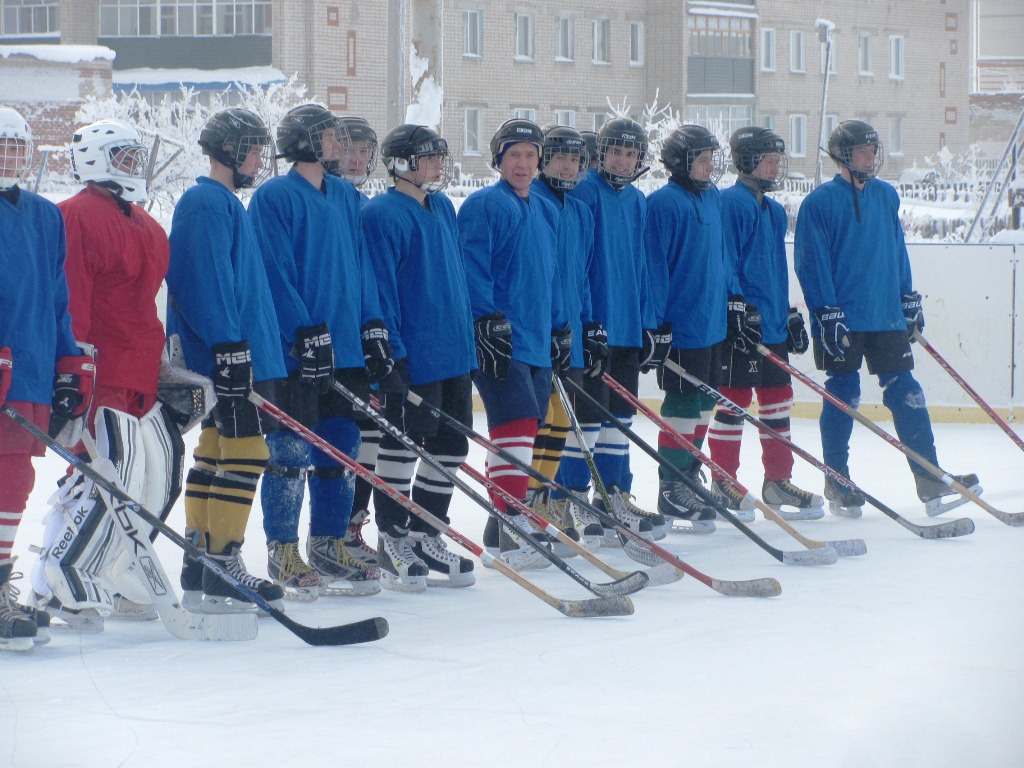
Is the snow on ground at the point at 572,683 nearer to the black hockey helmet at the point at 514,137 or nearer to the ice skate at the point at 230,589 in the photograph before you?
the ice skate at the point at 230,589

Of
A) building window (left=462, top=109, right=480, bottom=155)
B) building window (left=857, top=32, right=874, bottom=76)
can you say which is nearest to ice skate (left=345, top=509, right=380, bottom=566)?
building window (left=462, top=109, right=480, bottom=155)

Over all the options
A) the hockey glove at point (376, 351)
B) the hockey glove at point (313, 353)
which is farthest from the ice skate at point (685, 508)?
the hockey glove at point (313, 353)

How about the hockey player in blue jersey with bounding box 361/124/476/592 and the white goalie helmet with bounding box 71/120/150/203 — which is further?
the hockey player in blue jersey with bounding box 361/124/476/592

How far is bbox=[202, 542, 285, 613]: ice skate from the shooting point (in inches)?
144

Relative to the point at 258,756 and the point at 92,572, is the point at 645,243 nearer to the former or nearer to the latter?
the point at 92,572

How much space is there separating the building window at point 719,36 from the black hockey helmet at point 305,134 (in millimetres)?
23132

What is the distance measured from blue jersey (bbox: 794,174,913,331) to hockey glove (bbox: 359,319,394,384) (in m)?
2.00

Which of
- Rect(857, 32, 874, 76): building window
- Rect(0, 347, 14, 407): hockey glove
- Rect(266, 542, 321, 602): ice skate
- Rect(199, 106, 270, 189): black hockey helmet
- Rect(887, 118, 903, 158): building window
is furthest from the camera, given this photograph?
Rect(887, 118, 903, 158): building window

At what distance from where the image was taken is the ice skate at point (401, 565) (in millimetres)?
4219

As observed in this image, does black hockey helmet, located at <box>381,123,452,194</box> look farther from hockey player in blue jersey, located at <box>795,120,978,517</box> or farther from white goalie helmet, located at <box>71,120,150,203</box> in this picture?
hockey player in blue jersey, located at <box>795,120,978,517</box>

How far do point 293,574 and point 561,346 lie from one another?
1133mm

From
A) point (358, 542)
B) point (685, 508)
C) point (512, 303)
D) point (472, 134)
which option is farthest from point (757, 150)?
point (472, 134)

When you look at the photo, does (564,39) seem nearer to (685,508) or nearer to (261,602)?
(685,508)

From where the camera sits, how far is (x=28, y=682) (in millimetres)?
3154
